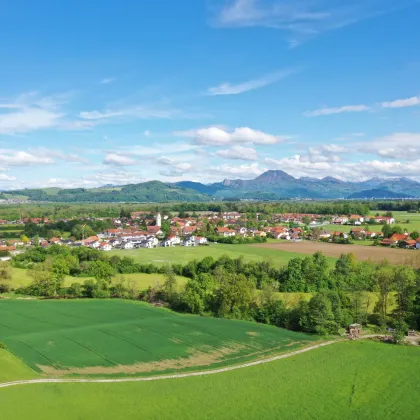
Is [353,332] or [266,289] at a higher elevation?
[266,289]

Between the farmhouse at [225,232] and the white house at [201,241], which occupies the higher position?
the farmhouse at [225,232]

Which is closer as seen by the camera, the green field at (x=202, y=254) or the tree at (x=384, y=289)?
the tree at (x=384, y=289)

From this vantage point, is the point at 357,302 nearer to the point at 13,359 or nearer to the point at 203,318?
the point at 203,318

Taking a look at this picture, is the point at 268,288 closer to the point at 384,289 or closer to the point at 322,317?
the point at 322,317

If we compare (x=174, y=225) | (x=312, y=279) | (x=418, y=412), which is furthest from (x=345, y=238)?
(x=418, y=412)

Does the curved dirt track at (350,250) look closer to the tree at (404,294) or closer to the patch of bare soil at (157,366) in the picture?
the tree at (404,294)

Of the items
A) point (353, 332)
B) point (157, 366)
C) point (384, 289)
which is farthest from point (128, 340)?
point (384, 289)

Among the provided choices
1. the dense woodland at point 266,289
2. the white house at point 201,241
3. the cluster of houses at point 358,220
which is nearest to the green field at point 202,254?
the white house at point 201,241
